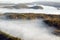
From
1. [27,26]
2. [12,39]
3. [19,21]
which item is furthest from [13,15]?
[12,39]

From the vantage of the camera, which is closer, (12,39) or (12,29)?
(12,39)

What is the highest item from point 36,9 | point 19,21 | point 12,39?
point 36,9

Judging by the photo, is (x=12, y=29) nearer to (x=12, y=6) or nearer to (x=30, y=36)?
(x=30, y=36)

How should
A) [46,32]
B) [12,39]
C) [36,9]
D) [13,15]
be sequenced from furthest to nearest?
1. [36,9]
2. [13,15]
3. [46,32]
4. [12,39]

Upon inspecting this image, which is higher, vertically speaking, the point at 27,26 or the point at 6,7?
the point at 6,7

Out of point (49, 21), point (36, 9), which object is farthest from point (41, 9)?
point (49, 21)

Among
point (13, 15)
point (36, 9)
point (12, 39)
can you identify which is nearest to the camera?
point (12, 39)
